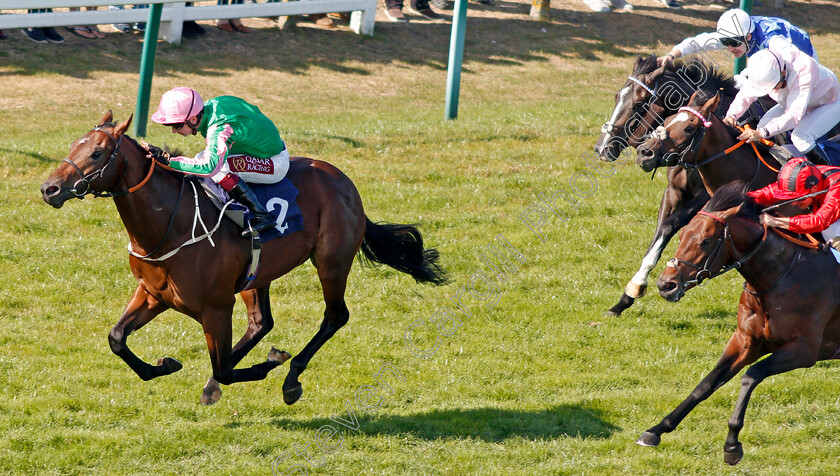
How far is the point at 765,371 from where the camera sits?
19.5 feet

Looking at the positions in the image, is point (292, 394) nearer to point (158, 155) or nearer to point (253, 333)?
point (253, 333)

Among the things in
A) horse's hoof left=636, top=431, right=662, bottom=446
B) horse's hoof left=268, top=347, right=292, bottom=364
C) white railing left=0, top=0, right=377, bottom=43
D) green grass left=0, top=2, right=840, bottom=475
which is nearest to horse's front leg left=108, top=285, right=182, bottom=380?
green grass left=0, top=2, right=840, bottom=475

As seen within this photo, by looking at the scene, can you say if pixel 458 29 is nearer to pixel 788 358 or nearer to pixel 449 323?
pixel 449 323

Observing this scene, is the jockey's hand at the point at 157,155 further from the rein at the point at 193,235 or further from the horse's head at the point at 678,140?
the horse's head at the point at 678,140

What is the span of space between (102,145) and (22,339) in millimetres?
2926

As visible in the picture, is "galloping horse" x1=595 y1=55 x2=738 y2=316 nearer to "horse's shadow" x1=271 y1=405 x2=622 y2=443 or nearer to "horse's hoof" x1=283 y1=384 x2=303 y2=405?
"horse's shadow" x1=271 y1=405 x2=622 y2=443

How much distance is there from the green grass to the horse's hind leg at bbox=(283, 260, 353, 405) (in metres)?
0.21

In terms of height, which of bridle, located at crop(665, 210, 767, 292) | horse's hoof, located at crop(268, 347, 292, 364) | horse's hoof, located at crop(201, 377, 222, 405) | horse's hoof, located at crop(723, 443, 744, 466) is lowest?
horse's hoof, located at crop(201, 377, 222, 405)

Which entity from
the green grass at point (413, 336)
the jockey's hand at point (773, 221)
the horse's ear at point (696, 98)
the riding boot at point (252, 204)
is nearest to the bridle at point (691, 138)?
the horse's ear at point (696, 98)

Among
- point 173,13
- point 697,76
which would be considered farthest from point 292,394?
point 173,13

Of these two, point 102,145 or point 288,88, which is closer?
point 102,145

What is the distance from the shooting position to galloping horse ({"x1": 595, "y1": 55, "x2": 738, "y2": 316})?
815 centimetres

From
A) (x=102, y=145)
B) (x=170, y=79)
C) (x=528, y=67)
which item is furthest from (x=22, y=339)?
(x=528, y=67)

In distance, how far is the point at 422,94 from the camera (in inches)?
631
